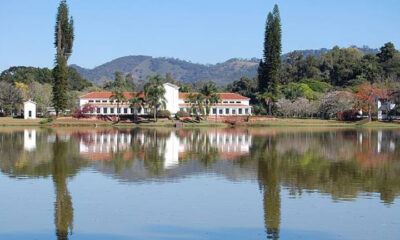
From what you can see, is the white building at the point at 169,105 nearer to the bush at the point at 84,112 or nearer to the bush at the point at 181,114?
the bush at the point at 181,114

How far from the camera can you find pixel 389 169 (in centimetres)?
2619

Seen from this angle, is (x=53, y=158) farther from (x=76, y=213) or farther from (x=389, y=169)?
(x=389, y=169)

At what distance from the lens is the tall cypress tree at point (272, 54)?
77.1m

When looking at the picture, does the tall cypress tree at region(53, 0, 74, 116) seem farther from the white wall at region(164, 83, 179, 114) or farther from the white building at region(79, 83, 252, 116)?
the white wall at region(164, 83, 179, 114)

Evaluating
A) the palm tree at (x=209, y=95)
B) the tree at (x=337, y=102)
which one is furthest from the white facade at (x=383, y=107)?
the palm tree at (x=209, y=95)

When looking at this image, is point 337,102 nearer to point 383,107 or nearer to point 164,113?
point 383,107

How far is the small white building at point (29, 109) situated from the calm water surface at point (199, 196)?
1836 inches

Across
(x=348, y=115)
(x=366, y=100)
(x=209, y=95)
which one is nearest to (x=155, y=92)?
(x=209, y=95)

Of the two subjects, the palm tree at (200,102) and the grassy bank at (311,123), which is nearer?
the grassy bank at (311,123)

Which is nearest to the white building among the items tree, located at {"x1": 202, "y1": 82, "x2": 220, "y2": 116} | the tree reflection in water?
tree, located at {"x1": 202, "y1": 82, "x2": 220, "y2": 116}

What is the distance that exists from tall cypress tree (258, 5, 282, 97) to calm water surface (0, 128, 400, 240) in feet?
146

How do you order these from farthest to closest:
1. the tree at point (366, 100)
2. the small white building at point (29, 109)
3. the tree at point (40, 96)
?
the tree at point (40, 96)
the small white building at point (29, 109)
the tree at point (366, 100)

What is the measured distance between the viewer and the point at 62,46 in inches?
2744

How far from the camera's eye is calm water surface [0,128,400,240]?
14391 millimetres
